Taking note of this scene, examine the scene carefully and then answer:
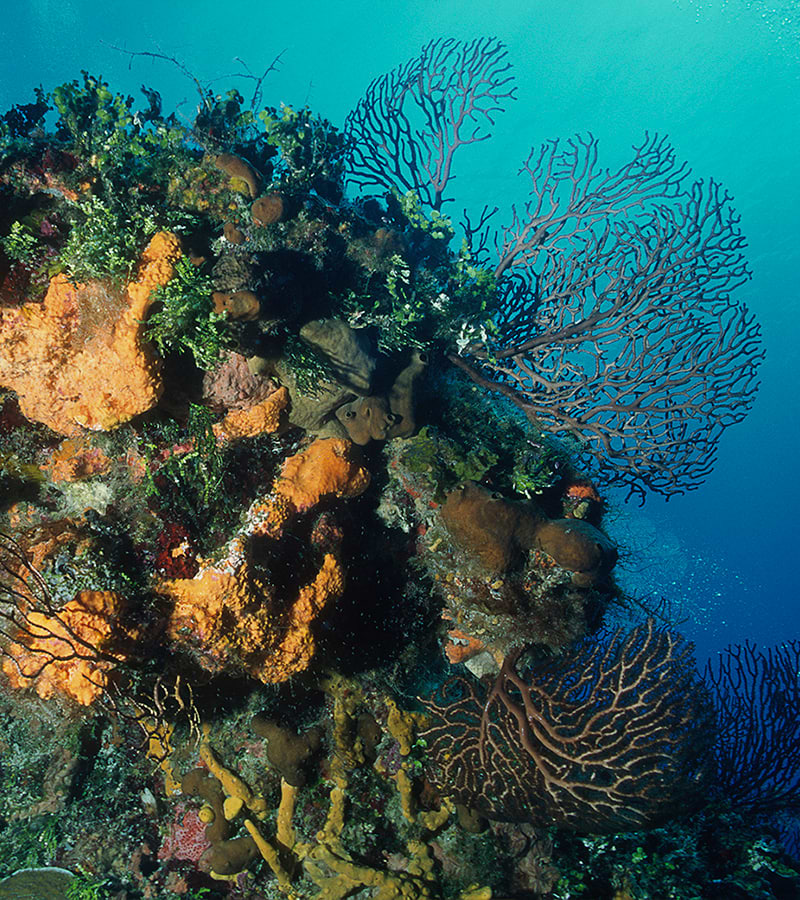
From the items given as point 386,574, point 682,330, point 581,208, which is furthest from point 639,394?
point 386,574

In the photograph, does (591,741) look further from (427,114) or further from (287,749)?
(427,114)

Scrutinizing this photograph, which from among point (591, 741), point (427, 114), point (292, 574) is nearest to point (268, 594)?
point (292, 574)

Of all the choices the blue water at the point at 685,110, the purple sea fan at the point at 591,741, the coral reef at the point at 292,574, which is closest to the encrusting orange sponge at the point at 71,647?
the coral reef at the point at 292,574

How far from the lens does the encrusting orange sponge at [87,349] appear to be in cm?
395

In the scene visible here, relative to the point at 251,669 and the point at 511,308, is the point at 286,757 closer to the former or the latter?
the point at 251,669

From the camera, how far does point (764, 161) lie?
193 feet

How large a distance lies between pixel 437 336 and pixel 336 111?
273 feet

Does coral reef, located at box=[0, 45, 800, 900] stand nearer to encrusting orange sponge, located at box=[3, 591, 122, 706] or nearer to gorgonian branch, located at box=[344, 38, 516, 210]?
encrusting orange sponge, located at box=[3, 591, 122, 706]

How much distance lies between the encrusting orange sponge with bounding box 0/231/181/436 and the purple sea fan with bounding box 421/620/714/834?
4.19m

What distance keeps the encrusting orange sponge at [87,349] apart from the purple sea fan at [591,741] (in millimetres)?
4188

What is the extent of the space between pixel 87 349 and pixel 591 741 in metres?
5.33

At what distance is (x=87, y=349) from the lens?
4.05 metres

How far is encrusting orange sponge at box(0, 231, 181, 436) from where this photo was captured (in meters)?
3.95

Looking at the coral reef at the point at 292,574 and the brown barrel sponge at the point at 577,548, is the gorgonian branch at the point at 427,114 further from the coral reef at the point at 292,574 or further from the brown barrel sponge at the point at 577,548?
the brown barrel sponge at the point at 577,548
